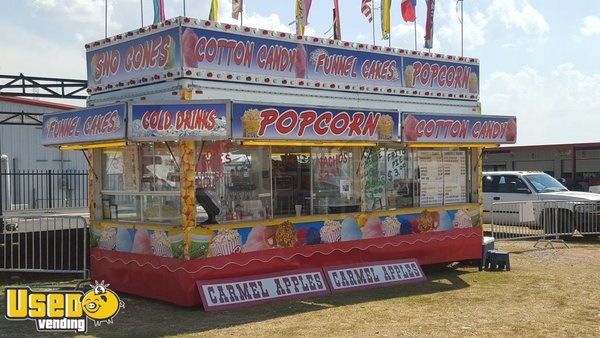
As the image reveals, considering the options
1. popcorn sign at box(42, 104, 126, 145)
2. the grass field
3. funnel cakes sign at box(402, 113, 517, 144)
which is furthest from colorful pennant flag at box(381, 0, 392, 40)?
popcorn sign at box(42, 104, 126, 145)

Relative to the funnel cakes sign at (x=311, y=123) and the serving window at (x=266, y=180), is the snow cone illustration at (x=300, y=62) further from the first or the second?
the serving window at (x=266, y=180)

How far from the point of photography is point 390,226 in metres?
11.4

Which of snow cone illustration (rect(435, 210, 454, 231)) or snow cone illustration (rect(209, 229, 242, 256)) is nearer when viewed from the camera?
snow cone illustration (rect(209, 229, 242, 256))

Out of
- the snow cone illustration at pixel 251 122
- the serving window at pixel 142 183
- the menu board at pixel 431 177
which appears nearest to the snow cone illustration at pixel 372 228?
the menu board at pixel 431 177

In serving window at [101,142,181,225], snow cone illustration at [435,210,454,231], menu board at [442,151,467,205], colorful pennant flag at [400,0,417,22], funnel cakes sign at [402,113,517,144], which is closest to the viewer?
serving window at [101,142,181,225]

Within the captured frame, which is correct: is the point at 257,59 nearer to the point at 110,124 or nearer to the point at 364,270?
the point at 110,124

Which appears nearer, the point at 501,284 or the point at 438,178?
the point at 501,284

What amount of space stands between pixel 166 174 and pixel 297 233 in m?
2.15

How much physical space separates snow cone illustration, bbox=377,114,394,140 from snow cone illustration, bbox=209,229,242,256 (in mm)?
2811

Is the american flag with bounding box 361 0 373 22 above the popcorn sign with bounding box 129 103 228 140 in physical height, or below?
above

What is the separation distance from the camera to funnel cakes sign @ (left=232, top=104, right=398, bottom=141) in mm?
8758

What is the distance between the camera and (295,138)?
9.31m

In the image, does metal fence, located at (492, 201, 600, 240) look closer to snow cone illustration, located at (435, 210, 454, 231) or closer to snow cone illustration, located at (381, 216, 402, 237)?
snow cone illustration, located at (435, 210, 454, 231)

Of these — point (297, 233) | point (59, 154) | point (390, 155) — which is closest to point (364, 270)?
point (297, 233)
